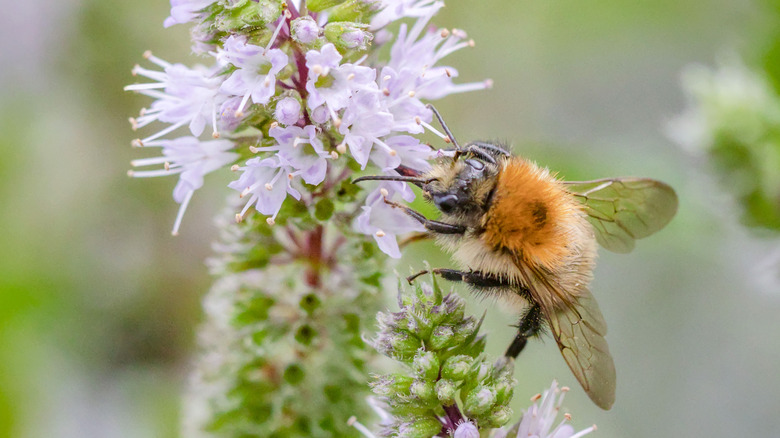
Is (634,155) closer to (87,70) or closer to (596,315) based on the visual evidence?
(596,315)

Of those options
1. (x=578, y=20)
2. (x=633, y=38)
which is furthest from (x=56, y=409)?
(x=633, y=38)

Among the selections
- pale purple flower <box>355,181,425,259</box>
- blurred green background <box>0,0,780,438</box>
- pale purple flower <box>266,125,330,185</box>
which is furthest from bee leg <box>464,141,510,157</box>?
blurred green background <box>0,0,780,438</box>

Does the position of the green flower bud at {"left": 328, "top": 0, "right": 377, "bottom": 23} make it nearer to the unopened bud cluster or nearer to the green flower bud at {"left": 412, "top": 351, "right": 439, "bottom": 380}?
the unopened bud cluster

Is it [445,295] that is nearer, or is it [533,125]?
[445,295]

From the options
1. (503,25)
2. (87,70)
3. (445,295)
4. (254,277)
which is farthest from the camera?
(503,25)

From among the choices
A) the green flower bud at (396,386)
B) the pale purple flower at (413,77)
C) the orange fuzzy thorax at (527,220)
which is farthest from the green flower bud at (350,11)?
the green flower bud at (396,386)

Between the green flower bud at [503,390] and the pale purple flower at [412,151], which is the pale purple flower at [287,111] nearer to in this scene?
the pale purple flower at [412,151]

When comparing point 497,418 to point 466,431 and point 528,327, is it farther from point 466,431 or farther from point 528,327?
point 528,327
